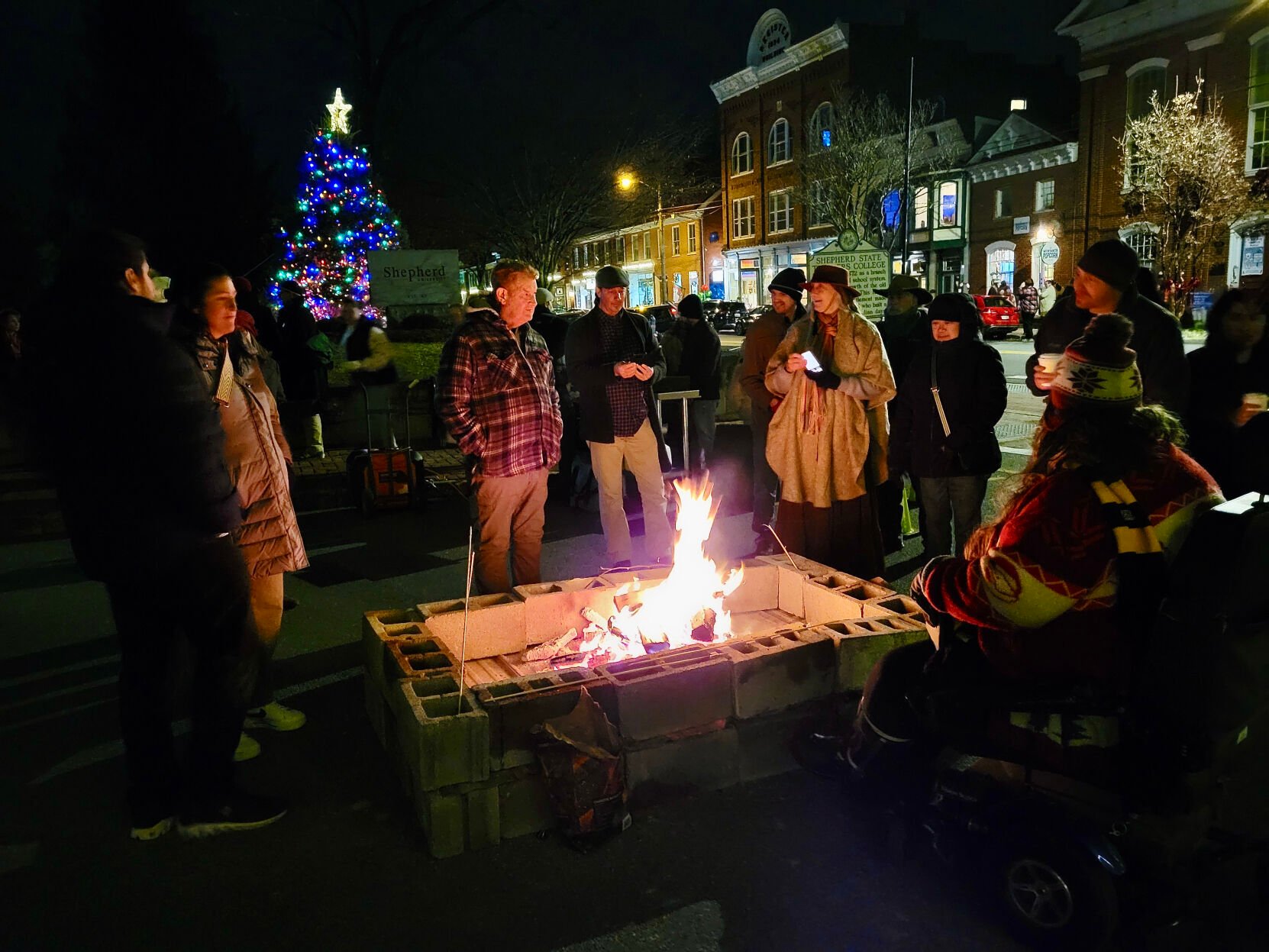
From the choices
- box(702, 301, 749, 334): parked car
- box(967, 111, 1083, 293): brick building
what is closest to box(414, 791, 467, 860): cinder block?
box(702, 301, 749, 334): parked car

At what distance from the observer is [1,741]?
14.9ft

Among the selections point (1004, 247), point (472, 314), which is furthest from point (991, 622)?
point (1004, 247)

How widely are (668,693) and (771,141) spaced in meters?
54.4

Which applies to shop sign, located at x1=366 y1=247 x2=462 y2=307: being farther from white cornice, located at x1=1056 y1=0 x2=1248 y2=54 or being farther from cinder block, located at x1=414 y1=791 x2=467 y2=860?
white cornice, located at x1=1056 y1=0 x2=1248 y2=54

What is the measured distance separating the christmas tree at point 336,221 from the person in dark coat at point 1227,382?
20.5 metres

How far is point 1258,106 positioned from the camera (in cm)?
3325

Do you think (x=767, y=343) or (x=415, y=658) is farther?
(x=767, y=343)

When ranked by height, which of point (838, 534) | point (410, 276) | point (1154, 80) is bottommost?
point (838, 534)

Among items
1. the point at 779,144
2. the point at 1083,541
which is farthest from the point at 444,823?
the point at 779,144

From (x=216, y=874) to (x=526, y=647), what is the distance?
6.06 feet

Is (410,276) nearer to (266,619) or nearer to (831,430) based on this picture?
(831,430)

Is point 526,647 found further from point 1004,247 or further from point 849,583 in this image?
point 1004,247

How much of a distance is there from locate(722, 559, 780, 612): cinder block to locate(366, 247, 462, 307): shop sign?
1434 cm

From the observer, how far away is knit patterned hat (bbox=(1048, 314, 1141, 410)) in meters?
2.77
